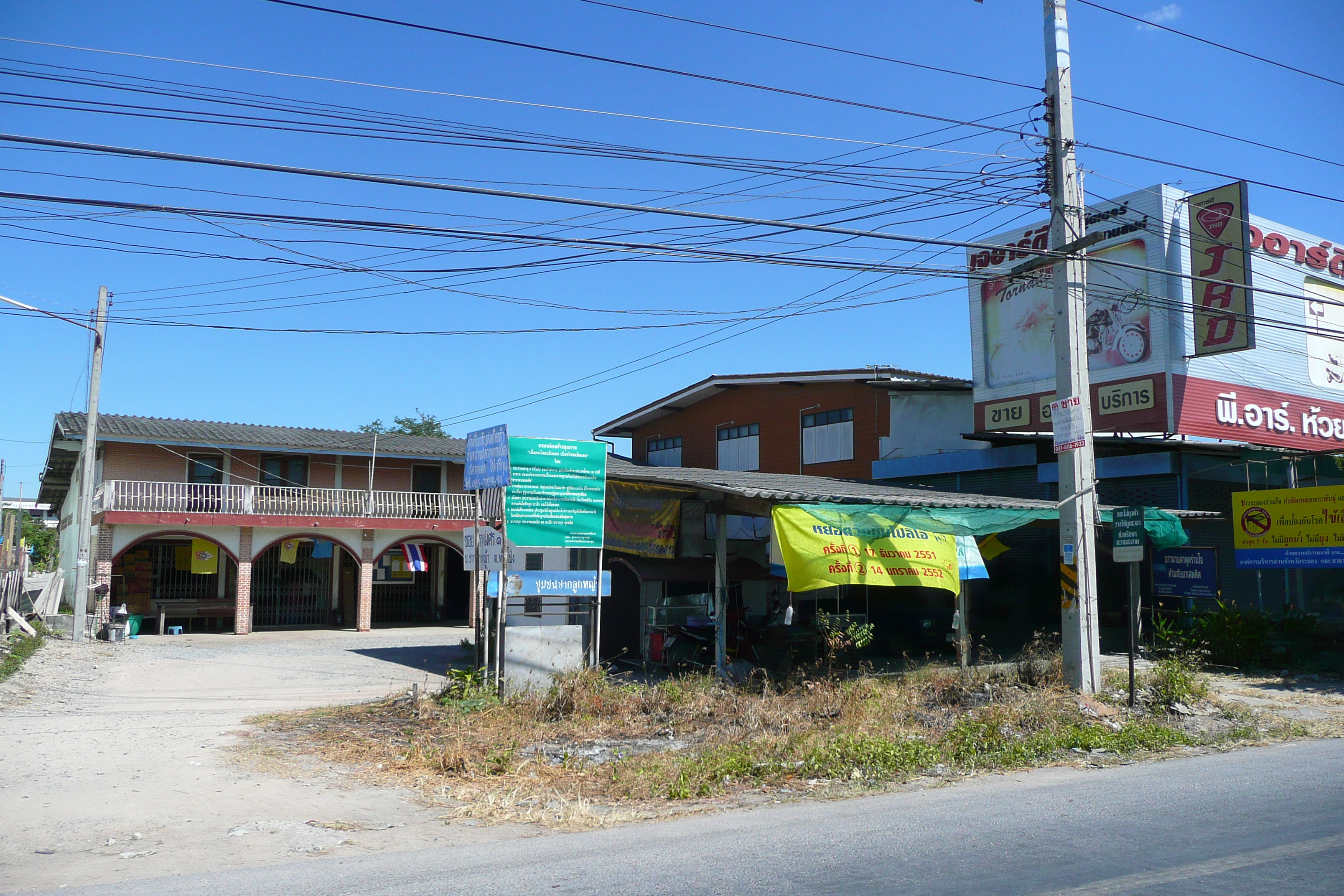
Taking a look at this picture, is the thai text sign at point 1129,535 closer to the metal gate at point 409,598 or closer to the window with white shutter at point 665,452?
the window with white shutter at point 665,452

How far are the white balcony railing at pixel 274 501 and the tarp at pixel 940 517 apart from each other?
46.4 ft

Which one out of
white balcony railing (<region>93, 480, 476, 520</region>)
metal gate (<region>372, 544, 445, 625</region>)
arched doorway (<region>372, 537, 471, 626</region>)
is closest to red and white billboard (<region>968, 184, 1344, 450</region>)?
white balcony railing (<region>93, 480, 476, 520</region>)

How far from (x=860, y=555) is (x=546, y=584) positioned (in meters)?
4.52

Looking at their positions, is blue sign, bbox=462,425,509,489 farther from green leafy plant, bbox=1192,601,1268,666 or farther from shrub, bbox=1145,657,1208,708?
green leafy plant, bbox=1192,601,1268,666

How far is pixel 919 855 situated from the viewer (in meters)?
6.20

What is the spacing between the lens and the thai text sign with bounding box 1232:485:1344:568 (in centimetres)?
1667

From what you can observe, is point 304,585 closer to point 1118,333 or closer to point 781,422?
point 781,422

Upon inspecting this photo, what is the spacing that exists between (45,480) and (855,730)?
38.9m

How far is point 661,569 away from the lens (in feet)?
54.9

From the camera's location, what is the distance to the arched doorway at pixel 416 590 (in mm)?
32438

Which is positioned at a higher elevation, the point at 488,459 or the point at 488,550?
the point at 488,459

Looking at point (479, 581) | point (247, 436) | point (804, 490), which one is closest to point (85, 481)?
point (247, 436)

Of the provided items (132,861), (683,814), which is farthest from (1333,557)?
(132,861)

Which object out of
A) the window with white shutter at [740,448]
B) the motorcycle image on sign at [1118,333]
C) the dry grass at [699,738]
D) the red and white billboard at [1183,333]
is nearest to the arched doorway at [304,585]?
the window with white shutter at [740,448]
